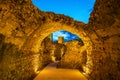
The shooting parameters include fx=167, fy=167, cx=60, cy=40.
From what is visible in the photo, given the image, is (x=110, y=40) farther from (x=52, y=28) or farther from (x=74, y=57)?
(x=74, y=57)

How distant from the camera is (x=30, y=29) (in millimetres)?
7199

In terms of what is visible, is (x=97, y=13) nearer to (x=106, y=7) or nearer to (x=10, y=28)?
(x=106, y=7)

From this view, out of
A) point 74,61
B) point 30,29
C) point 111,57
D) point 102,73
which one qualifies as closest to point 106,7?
point 111,57

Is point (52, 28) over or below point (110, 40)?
over

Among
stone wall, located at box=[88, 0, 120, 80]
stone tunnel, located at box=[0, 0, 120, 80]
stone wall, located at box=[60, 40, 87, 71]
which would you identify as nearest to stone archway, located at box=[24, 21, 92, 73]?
stone tunnel, located at box=[0, 0, 120, 80]

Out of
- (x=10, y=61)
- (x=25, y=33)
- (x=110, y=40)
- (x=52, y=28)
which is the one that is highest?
(x=52, y=28)

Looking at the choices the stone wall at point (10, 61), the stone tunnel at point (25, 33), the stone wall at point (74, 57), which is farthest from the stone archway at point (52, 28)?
the stone wall at point (74, 57)

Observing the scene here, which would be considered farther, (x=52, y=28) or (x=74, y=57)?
(x=74, y=57)

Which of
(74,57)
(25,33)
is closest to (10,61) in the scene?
(25,33)

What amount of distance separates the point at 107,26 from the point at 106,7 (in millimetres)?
702

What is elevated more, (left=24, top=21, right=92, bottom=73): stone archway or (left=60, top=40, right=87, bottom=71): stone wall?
(left=24, top=21, right=92, bottom=73): stone archway

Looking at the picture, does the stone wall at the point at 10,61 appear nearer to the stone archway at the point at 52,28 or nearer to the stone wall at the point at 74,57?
the stone archway at the point at 52,28

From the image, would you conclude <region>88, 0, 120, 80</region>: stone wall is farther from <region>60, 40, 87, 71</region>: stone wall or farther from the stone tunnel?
<region>60, 40, 87, 71</region>: stone wall

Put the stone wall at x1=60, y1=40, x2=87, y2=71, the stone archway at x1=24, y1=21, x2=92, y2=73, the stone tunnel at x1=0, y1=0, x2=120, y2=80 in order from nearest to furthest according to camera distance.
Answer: the stone tunnel at x1=0, y1=0, x2=120, y2=80 → the stone archway at x1=24, y1=21, x2=92, y2=73 → the stone wall at x1=60, y1=40, x2=87, y2=71
